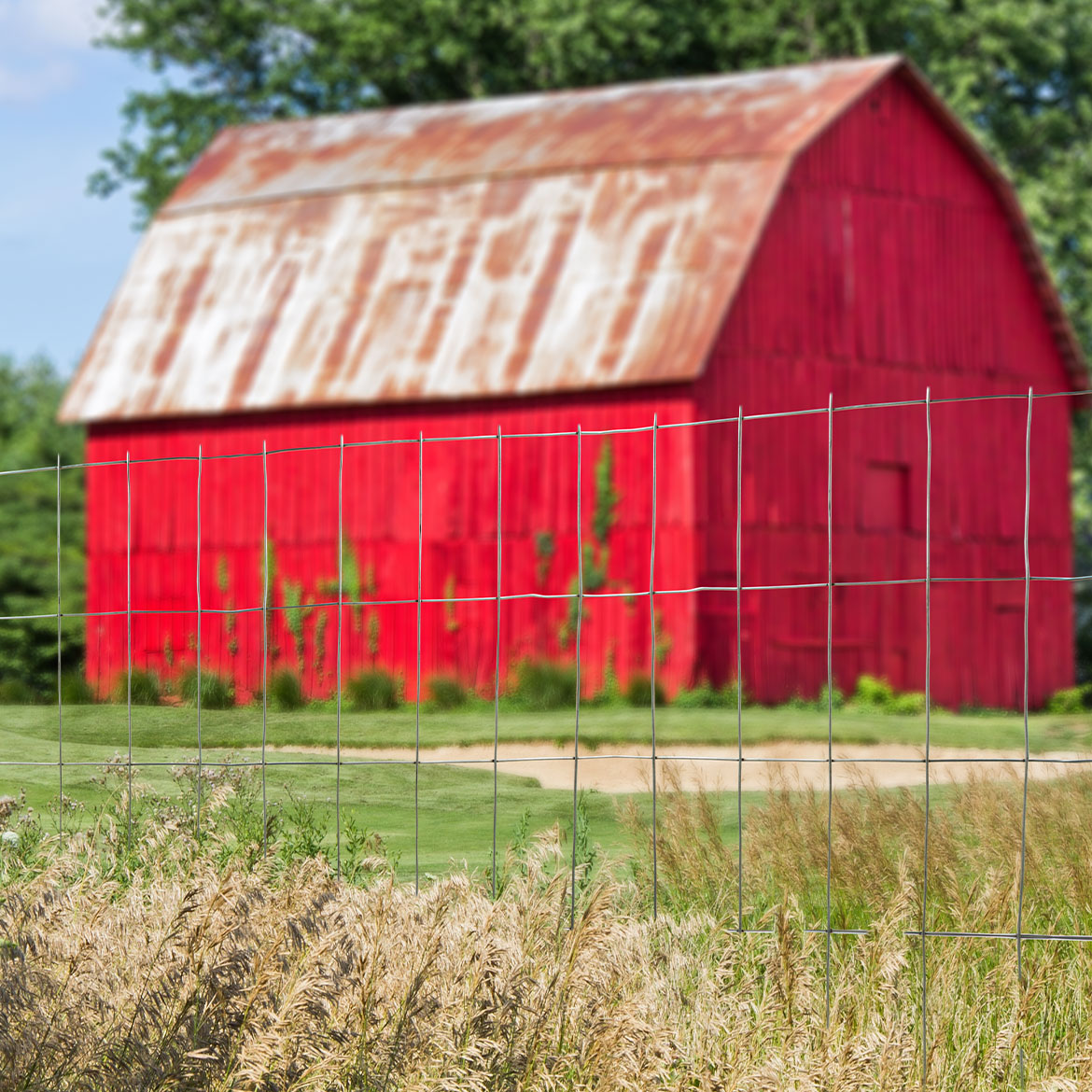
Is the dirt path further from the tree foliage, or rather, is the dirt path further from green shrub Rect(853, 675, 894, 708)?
the tree foliage

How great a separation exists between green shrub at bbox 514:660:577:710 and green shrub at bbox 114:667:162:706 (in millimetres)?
10650

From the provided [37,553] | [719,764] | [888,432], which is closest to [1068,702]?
[888,432]

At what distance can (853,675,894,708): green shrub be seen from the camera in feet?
65.1

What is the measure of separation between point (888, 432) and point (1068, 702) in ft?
13.8

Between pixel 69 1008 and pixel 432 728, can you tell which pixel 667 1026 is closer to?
pixel 69 1008

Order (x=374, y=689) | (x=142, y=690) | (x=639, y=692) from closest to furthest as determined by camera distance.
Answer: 1. (x=142, y=690)
2. (x=374, y=689)
3. (x=639, y=692)

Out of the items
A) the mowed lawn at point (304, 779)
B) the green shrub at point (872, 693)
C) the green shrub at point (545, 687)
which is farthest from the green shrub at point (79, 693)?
the green shrub at point (872, 693)

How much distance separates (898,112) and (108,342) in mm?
10064

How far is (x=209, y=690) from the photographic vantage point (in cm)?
730

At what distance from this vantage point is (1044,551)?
2280cm

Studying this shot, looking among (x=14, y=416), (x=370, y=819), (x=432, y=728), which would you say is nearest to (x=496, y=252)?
(x=432, y=728)

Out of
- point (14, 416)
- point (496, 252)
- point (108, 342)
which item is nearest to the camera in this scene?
point (496, 252)

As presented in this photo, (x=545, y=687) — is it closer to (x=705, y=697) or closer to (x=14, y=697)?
(x=705, y=697)

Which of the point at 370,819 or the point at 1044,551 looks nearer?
the point at 370,819
